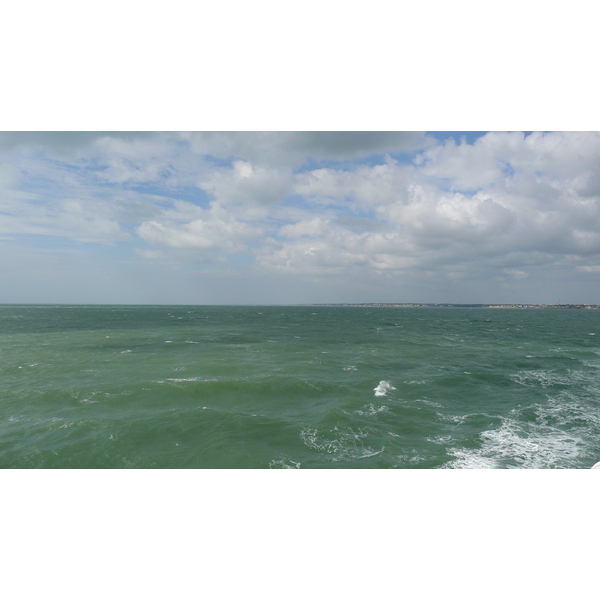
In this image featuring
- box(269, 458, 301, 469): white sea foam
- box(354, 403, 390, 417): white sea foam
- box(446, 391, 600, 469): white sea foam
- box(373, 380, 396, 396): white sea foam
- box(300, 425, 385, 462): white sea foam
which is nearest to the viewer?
box(269, 458, 301, 469): white sea foam

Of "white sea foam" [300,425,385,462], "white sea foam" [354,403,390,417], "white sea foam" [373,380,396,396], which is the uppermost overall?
"white sea foam" [373,380,396,396]

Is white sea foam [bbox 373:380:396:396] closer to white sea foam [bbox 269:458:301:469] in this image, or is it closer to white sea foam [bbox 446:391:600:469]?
white sea foam [bbox 446:391:600:469]

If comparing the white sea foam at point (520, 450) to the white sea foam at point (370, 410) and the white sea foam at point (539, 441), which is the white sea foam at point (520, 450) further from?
the white sea foam at point (370, 410)

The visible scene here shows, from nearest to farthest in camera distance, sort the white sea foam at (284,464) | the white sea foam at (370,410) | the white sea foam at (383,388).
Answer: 1. the white sea foam at (284,464)
2. the white sea foam at (370,410)
3. the white sea foam at (383,388)

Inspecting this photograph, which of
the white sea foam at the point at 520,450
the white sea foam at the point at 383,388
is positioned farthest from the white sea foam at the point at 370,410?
the white sea foam at the point at 520,450

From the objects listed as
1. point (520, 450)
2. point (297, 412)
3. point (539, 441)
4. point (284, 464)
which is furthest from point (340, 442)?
point (539, 441)

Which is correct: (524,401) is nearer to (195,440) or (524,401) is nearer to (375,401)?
(375,401)

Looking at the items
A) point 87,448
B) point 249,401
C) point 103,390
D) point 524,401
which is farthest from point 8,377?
point 524,401

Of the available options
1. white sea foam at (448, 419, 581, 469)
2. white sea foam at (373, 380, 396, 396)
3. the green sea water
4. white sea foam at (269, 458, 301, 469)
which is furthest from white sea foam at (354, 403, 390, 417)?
white sea foam at (269, 458, 301, 469)
